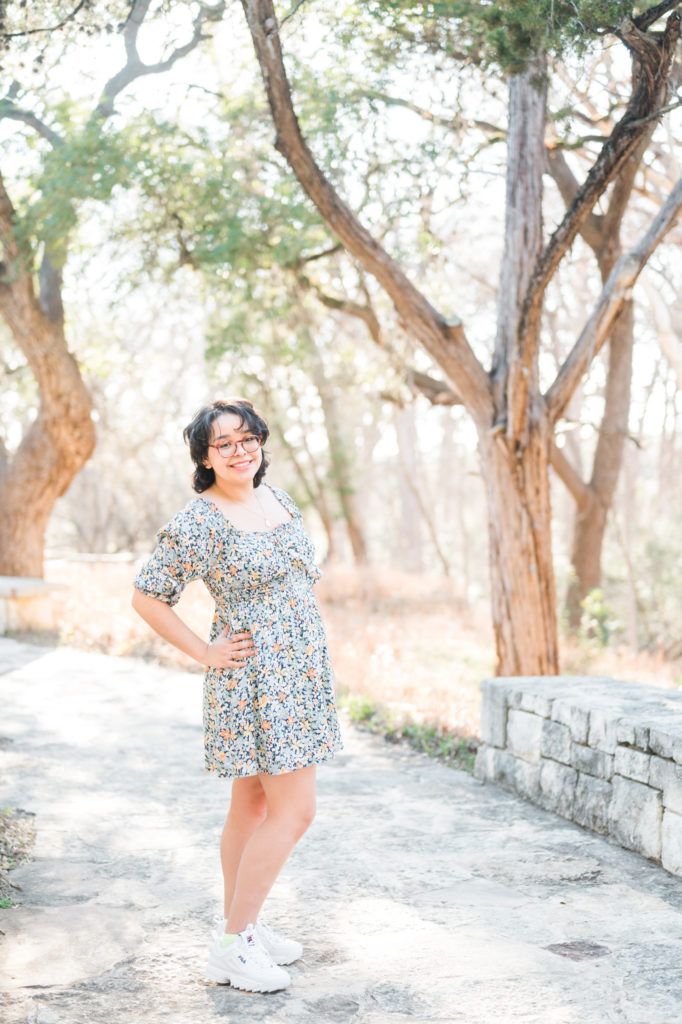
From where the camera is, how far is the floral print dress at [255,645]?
3.08 m

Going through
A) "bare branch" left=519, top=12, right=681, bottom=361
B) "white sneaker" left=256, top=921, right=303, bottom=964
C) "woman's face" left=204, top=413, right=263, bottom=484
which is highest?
"bare branch" left=519, top=12, right=681, bottom=361

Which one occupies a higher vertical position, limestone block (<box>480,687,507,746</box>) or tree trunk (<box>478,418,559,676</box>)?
tree trunk (<box>478,418,559,676</box>)

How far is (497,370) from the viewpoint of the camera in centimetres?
750

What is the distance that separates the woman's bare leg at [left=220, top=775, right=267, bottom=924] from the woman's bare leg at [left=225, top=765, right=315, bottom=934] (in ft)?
0.46

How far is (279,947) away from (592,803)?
6.90ft

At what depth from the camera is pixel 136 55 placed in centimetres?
835

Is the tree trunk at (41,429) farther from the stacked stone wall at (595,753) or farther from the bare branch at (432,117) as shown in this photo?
the stacked stone wall at (595,753)

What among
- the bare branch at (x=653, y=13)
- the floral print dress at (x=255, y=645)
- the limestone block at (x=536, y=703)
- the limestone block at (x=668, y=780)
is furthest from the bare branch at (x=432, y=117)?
the floral print dress at (x=255, y=645)

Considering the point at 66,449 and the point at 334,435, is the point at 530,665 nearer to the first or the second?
the point at 66,449

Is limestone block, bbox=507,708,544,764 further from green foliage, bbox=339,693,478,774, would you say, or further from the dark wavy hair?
the dark wavy hair

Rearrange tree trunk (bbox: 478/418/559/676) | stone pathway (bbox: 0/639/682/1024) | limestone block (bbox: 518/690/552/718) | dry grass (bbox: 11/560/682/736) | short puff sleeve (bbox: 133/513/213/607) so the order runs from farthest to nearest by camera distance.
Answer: dry grass (bbox: 11/560/682/736)
tree trunk (bbox: 478/418/559/676)
limestone block (bbox: 518/690/552/718)
short puff sleeve (bbox: 133/513/213/607)
stone pathway (bbox: 0/639/682/1024)

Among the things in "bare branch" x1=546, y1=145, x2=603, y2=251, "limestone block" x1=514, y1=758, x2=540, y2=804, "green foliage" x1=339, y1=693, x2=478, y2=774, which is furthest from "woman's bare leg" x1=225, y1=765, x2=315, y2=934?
"bare branch" x1=546, y1=145, x2=603, y2=251

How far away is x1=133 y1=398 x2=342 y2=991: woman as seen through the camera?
309cm

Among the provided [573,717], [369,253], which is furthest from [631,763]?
[369,253]
